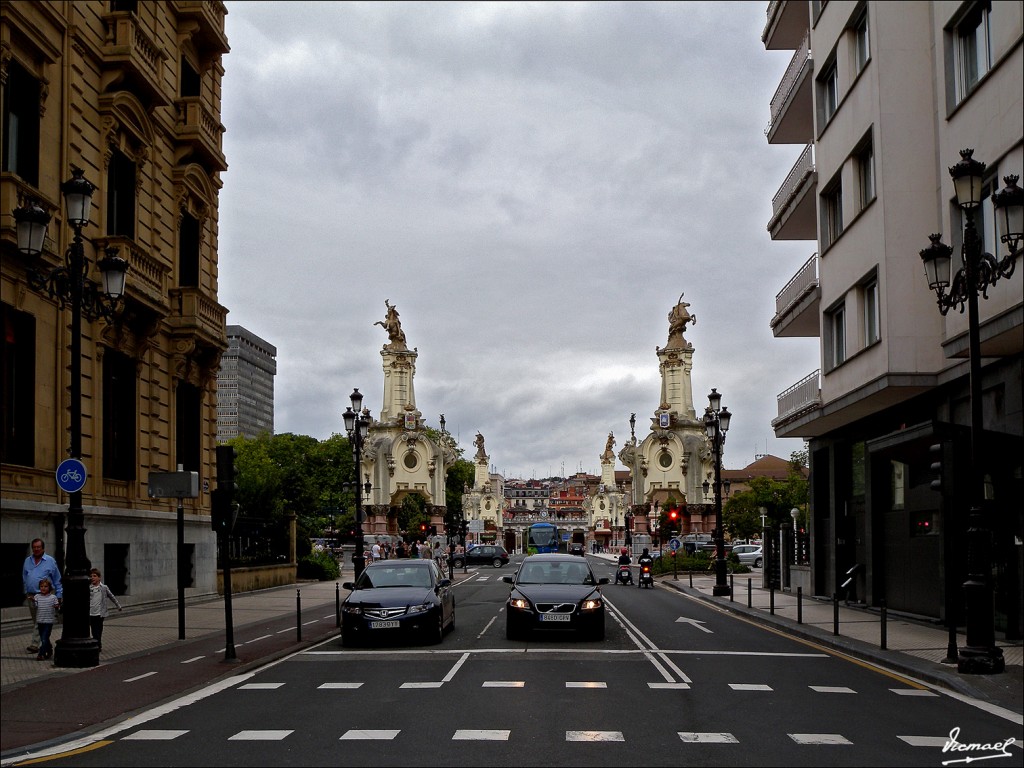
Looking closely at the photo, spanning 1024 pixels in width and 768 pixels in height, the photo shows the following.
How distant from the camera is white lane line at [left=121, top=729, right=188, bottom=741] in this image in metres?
10.5

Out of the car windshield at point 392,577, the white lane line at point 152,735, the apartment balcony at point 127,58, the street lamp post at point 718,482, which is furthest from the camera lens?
the street lamp post at point 718,482

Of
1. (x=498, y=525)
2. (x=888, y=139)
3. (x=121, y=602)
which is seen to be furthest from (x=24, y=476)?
(x=498, y=525)

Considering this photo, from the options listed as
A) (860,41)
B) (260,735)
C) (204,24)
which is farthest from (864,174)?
(260,735)

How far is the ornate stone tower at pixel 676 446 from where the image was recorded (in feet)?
291

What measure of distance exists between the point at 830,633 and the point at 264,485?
107 feet

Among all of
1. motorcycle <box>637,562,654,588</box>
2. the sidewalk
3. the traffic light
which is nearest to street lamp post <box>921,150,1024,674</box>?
the sidewalk

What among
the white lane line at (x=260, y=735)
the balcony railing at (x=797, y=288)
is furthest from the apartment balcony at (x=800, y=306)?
the white lane line at (x=260, y=735)

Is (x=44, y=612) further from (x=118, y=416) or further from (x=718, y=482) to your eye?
(x=718, y=482)

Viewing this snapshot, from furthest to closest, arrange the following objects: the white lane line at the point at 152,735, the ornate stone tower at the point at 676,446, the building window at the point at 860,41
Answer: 1. the ornate stone tower at the point at 676,446
2. the building window at the point at 860,41
3. the white lane line at the point at 152,735

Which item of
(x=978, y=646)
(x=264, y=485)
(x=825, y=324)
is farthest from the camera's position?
(x=264, y=485)

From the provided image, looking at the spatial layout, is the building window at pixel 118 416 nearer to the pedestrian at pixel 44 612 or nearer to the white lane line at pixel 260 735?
the pedestrian at pixel 44 612

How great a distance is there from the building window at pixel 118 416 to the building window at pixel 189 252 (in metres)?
5.55

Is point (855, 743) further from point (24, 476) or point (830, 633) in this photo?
point (24, 476)

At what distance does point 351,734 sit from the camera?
10469mm
